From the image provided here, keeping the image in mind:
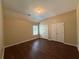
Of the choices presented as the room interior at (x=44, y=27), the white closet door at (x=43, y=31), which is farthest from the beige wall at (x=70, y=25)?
the white closet door at (x=43, y=31)

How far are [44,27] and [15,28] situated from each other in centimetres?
347

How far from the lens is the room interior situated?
3.83 m

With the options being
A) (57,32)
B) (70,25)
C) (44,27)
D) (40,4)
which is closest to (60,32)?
(57,32)

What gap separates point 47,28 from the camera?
7.54 metres

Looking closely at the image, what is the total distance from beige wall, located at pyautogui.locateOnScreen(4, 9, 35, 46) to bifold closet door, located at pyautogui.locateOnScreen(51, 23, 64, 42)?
2.46m

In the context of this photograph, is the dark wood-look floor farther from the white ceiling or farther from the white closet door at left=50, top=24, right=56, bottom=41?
the white ceiling

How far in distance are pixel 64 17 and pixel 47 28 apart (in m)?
2.41

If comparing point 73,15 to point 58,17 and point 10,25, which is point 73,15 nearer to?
point 58,17

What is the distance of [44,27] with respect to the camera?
7.92m

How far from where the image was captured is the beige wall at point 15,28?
485 centimetres

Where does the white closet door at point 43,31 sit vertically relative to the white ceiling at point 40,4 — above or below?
below

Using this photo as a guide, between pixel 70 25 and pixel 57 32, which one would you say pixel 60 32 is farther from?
pixel 70 25

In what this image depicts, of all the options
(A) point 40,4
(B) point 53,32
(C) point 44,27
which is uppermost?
(A) point 40,4

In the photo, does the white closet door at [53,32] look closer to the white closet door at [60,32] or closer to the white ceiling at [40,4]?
the white closet door at [60,32]
